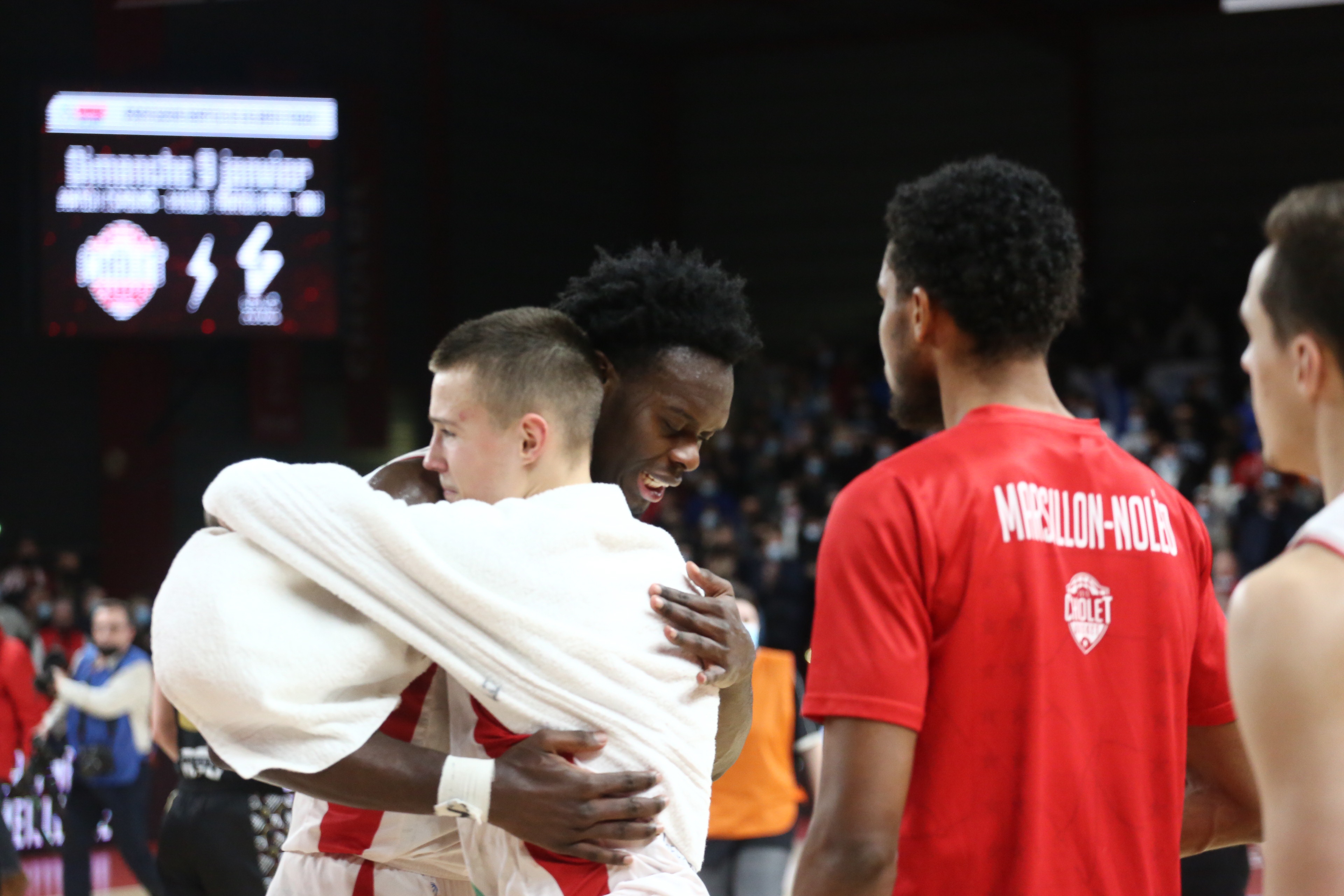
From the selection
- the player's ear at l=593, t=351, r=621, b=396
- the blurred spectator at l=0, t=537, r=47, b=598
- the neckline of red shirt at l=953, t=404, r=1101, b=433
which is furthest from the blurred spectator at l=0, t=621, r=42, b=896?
the neckline of red shirt at l=953, t=404, r=1101, b=433

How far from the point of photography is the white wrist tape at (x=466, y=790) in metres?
1.94

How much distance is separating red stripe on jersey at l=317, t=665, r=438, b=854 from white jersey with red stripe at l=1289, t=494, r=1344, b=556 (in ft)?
3.95

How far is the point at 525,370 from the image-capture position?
213 cm

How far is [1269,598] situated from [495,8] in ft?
54.4

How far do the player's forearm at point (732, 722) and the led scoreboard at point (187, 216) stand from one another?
32.3 feet

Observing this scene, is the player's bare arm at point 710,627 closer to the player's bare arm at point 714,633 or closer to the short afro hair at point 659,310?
the player's bare arm at point 714,633

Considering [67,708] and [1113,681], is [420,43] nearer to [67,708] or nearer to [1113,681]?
[67,708]

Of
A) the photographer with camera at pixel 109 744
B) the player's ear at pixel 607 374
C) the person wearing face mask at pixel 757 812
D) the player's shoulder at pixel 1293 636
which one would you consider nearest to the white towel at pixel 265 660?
the player's ear at pixel 607 374

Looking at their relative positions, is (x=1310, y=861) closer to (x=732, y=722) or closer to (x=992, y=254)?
(x=992, y=254)

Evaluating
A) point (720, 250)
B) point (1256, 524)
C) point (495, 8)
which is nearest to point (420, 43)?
point (495, 8)

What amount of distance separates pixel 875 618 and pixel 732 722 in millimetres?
571

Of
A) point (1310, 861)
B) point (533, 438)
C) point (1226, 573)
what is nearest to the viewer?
point (1310, 861)

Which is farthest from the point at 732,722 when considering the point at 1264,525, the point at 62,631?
the point at 62,631

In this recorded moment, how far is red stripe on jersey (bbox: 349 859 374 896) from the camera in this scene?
2.28 meters
